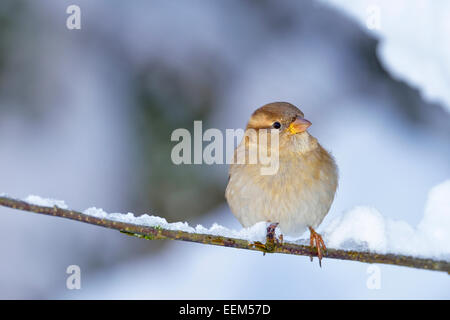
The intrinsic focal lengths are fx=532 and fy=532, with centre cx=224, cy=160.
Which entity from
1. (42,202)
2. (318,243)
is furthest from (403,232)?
(42,202)

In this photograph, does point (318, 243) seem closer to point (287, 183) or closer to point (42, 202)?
point (287, 183)

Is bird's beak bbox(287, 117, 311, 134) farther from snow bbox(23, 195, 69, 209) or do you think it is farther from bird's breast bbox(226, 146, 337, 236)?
snow bbox(23, 195, 69, 209)

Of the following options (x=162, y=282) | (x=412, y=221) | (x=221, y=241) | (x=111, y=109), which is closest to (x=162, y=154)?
(x=111, y=109)

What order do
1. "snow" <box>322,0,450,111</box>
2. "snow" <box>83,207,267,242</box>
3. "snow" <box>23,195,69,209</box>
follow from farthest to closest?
"snow" <box>322,0,450,111</box> < "snow" <box>83,207,267,242</box> < "snow" <box>23,195,69,209</box>

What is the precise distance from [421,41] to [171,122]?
1.97 metres

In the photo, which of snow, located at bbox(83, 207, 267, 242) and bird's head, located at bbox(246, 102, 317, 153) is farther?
bird's head, located at bbox(246, 102, 317, 153)

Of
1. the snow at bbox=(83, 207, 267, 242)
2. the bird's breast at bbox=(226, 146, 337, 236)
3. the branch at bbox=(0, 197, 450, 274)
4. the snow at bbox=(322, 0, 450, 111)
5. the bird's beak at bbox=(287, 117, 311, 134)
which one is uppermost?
the snow at bbox=(322, 0, 450, 111)

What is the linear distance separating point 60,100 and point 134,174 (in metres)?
0.81

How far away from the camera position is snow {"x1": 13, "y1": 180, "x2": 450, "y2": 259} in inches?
67.5

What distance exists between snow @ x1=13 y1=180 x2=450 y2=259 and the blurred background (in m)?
1.62

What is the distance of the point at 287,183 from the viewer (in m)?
2.76

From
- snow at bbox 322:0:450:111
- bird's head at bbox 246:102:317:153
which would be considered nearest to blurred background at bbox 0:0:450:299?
bird's head at bbox 246:102:317:153

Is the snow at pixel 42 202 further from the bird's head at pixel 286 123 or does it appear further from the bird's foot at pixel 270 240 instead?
the bird's head at pixel 286 123

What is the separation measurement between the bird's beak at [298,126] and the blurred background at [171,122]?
0.99 m
